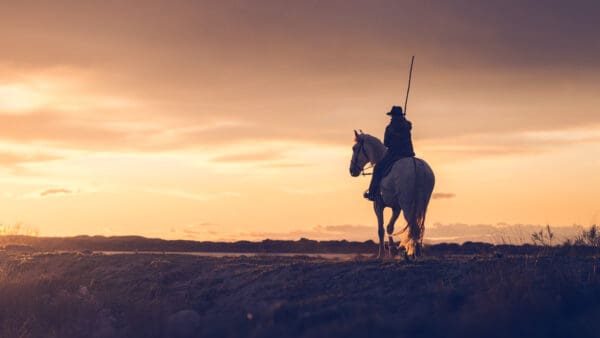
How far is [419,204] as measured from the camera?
835 inches

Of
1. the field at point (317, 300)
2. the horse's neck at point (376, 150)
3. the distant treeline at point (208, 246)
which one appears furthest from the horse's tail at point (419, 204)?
the distant treeline at point (208, 246)

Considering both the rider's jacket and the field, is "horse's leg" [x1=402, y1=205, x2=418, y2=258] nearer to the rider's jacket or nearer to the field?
the rider's jacket

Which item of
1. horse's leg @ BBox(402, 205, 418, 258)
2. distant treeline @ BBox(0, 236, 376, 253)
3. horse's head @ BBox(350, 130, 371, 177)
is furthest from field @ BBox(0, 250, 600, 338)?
distant treeline @ BBox(0, 236, 376, 253)

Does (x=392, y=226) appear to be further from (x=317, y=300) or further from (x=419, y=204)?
(x=317, y=300)

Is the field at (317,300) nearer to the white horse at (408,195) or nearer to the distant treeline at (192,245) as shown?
the white horse at (408,195)

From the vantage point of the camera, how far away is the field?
14.1m

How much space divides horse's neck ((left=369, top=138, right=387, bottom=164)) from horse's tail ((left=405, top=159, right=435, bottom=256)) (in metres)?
1.34

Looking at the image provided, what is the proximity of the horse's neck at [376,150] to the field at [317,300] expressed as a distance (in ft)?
14.9

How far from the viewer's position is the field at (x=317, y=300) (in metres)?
14.1

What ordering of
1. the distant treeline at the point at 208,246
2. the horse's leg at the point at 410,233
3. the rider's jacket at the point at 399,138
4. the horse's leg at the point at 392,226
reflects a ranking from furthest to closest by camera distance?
the distant treeline at the point at 208,246 → the horse's leg at the point at 392,226 → the rider's jacket at the point at 399,138 → the horse's leg at the point at 410,233

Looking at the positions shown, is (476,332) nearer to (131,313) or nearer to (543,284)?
(543,284)

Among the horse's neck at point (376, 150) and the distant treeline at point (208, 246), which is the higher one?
the horse's neck at point (376, 150)

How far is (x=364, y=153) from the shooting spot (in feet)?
75.0

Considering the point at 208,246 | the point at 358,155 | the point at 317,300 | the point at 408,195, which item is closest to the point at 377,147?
the point at 358,155
